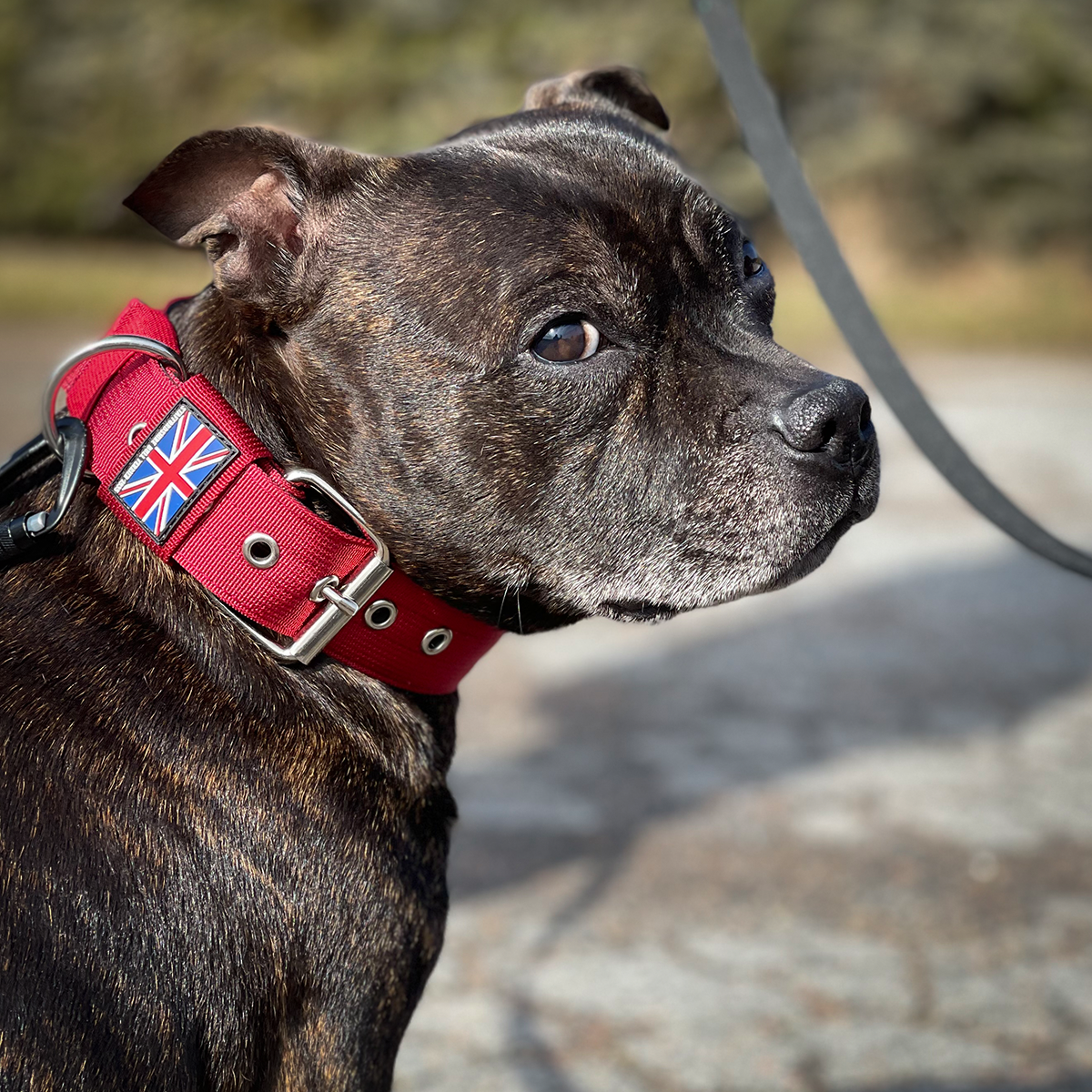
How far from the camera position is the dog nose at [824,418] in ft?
7.20

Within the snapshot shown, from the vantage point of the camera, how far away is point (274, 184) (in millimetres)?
2238

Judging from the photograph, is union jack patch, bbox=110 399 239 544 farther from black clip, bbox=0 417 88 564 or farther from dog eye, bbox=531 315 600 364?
dog eye, bbox=531 315 600 364

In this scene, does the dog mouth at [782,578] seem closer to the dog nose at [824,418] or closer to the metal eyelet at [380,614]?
the dog nose at [824,418]

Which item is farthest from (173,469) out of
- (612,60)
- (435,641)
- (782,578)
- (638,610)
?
(612,60)

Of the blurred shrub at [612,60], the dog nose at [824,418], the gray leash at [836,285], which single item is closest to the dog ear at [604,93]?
the gray leash at [836,285]

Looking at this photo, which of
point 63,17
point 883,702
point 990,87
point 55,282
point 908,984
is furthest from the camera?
point 63,17

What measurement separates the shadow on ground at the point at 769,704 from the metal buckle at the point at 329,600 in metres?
2.57

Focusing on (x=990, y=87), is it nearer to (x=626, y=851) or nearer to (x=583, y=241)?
(x=626, y=851)

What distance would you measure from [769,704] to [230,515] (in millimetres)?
4471

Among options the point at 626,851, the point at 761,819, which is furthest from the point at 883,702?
the point at 626,851

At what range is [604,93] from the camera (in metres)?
2.96

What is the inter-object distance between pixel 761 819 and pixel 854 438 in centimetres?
291

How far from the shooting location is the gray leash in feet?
8.77

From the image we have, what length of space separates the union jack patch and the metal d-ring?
0.43 feet
